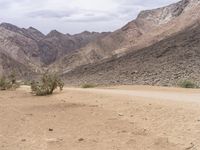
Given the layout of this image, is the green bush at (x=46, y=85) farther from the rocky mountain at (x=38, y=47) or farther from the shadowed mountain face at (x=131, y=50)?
the rocky mountain at (x=38, y=47)

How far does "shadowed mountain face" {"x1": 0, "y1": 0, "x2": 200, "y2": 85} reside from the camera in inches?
2429

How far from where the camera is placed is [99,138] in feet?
47.0

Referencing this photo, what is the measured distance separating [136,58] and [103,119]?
54.4 metres

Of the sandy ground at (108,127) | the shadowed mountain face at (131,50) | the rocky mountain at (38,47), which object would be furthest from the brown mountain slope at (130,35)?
the sandy ground at (108,127)

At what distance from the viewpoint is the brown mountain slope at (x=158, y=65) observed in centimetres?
5522

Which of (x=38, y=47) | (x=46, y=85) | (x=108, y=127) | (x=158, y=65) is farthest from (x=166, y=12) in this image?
(x=108, y=127)

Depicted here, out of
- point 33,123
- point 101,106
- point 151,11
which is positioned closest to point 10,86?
point 101,106

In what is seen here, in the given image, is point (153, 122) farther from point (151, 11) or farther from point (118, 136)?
point (151, 11)

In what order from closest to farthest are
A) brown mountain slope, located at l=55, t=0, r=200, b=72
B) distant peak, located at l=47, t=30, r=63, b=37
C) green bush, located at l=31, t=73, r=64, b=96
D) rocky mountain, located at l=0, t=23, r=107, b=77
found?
green bush, located at l=31, t=73, r=64, b=96, brown mountain slope, located at l=55, t=0, r=200, b=72, rocky mountain, located at l=0, t=23, r=107, b=77, distant peak, located at l=47, t=30, r=63, b=37

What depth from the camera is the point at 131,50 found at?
88.8 meters

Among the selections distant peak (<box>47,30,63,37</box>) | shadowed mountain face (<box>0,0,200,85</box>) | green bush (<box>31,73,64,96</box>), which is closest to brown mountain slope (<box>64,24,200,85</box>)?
shadowed mountain face (<box>0,0,200,85</box>)

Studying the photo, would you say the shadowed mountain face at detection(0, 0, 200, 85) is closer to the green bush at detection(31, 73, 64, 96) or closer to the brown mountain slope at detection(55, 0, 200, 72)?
the brown mountain slope at detection(55, 0, 200, 72)

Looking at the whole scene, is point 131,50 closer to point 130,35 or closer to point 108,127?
point 130,35

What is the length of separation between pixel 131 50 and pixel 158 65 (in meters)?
26.8
